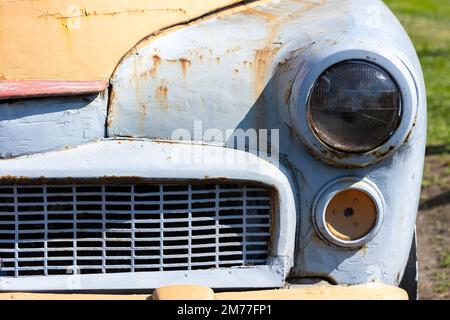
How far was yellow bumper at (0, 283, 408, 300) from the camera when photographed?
93.3 inches

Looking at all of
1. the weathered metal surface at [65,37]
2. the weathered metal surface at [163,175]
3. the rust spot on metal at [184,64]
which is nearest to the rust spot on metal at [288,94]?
the weathered metal surface at [163,175]

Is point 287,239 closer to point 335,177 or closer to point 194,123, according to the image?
point 335,177

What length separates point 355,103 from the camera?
94.5 inches

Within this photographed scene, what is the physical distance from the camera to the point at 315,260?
2637 millimetres

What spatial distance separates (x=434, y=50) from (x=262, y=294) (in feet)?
26.2

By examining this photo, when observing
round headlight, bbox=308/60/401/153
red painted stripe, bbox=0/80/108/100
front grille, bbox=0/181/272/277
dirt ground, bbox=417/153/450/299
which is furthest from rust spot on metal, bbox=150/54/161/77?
dirt ground, bbox=417/153/450/299

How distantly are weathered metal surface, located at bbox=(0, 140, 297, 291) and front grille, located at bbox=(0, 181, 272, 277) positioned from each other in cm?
3

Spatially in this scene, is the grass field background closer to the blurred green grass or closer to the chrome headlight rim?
the blurred green grass

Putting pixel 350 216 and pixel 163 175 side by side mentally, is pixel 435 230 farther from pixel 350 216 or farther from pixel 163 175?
pixel 163 175

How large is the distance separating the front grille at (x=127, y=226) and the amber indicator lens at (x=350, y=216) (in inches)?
7.8

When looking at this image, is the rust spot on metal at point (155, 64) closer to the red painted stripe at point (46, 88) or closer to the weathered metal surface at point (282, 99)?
the weathered metal surface at point (282, 99)

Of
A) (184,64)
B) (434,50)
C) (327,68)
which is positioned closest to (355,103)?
(327,68)
